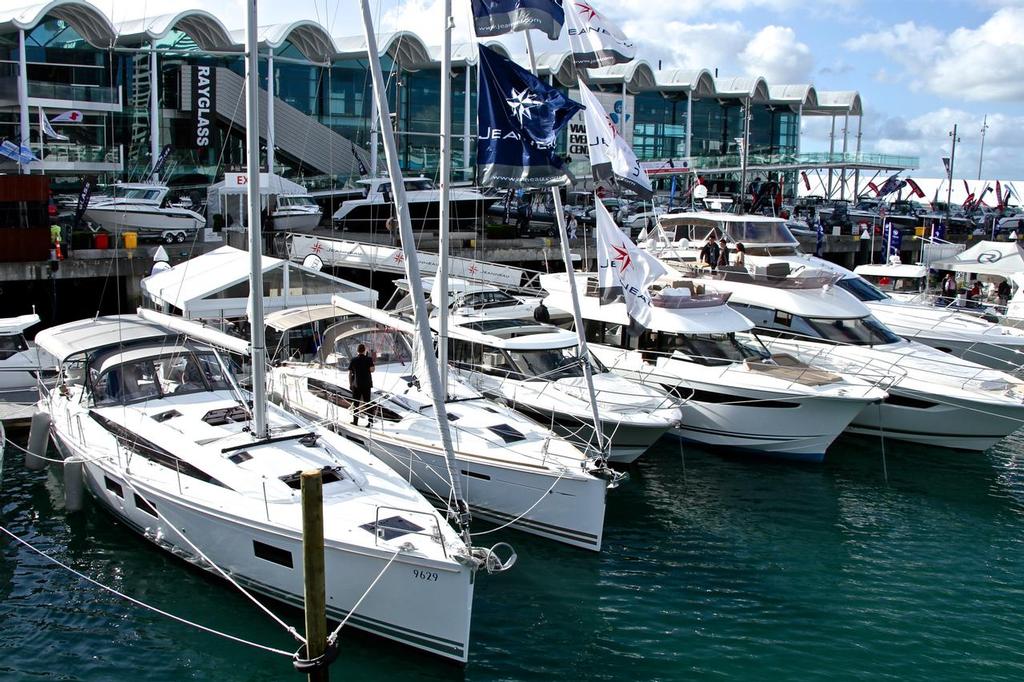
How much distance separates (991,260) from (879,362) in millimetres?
14717

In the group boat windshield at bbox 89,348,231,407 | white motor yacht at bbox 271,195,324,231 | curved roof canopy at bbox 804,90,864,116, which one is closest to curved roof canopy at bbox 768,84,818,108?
curved roof canopy at bbox 804,90,864,116

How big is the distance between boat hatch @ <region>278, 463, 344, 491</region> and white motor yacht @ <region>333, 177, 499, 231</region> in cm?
2682

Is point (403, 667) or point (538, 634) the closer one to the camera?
point (403, 667)

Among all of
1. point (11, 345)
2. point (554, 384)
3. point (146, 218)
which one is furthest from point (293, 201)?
point (554, 384)

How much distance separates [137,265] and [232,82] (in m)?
21.2

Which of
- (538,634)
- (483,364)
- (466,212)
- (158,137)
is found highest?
(158,137)

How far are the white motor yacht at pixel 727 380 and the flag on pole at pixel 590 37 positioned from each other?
549 cm

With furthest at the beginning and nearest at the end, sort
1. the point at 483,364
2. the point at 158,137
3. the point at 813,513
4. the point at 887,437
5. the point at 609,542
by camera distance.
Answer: the point at 158,137 → the point at 887,437 → the point at 483,364 → the point at 813,513 → the point at 609,542

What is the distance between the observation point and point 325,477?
12.9m

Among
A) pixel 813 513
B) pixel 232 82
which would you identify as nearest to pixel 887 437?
pixel 813 513

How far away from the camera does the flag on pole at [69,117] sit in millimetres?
43250

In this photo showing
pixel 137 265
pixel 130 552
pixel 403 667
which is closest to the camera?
pixel 403 667

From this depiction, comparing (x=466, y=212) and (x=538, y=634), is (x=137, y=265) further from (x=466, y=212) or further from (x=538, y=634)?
(x=538, y=634)

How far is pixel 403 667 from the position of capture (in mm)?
11133
